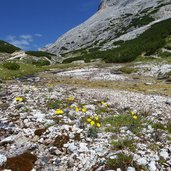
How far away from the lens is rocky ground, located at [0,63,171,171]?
7992 millimetres

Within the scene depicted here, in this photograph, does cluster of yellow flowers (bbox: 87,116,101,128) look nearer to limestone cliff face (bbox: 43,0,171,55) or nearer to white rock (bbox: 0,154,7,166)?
white rock (bbox: 0,154,7,166)

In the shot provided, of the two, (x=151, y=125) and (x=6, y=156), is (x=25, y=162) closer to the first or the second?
(x=6, y=156)

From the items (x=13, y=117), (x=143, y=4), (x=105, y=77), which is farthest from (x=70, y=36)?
(x=13, y=117)

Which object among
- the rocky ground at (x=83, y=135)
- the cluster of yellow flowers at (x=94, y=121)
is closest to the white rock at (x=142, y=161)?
the rocky ground at (x=83, y=135)

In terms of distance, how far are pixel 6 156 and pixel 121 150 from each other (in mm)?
3392

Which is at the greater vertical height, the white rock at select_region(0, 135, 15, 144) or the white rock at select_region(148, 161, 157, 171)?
the white rock at select_region(0, 135, 15, 144)

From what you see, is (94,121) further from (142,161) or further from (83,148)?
(142,161)

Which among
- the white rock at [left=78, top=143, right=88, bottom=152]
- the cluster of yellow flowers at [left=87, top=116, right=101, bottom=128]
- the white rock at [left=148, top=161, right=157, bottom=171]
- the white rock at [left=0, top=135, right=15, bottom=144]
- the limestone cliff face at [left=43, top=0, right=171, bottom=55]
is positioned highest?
the limestone cliff face at [left=43, top=0, right=171, bottom=55]

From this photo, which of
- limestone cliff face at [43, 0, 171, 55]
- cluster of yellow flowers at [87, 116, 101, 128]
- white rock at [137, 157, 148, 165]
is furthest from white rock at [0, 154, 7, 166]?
limestone cliff face at [43, 0, 171, 55]

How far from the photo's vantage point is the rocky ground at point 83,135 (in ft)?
26.2

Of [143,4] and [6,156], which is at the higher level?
[143,4]

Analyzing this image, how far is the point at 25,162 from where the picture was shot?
806cm

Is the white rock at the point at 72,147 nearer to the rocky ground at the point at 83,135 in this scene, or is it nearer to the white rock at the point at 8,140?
the rocky ground at the point at 83,135

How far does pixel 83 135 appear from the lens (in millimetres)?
9602
